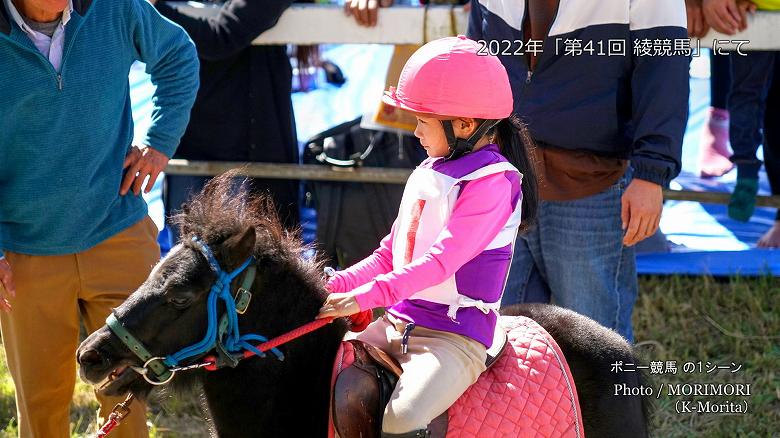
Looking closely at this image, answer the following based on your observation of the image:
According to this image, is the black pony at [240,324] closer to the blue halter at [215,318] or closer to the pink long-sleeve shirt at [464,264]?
the blue halter at [215,318]

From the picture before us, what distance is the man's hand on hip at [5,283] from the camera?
3439mm

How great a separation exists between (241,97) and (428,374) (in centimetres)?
312

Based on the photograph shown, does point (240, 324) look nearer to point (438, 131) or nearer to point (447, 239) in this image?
point (447, 239)

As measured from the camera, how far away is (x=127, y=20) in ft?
11.9

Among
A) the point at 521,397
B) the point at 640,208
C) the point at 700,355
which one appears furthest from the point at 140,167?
the point at 700,355

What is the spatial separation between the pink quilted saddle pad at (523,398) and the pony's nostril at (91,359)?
99cm

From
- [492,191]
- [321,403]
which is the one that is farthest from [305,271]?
[492,191]

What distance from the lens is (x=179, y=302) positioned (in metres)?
2.80

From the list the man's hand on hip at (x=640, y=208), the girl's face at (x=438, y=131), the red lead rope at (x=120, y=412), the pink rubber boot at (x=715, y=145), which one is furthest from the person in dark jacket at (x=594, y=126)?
the pink rubber boot at (x=715, y=145)

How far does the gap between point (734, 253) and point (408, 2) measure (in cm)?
238

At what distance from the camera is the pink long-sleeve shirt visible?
9.24 feet

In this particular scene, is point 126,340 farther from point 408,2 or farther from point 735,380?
point 408,2

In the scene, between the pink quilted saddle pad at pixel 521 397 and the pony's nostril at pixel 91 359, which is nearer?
the pony's nostril at pixel 91 359

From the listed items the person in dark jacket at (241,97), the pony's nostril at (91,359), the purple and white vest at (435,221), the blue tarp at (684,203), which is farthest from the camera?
the blue tarp at (684,203)
